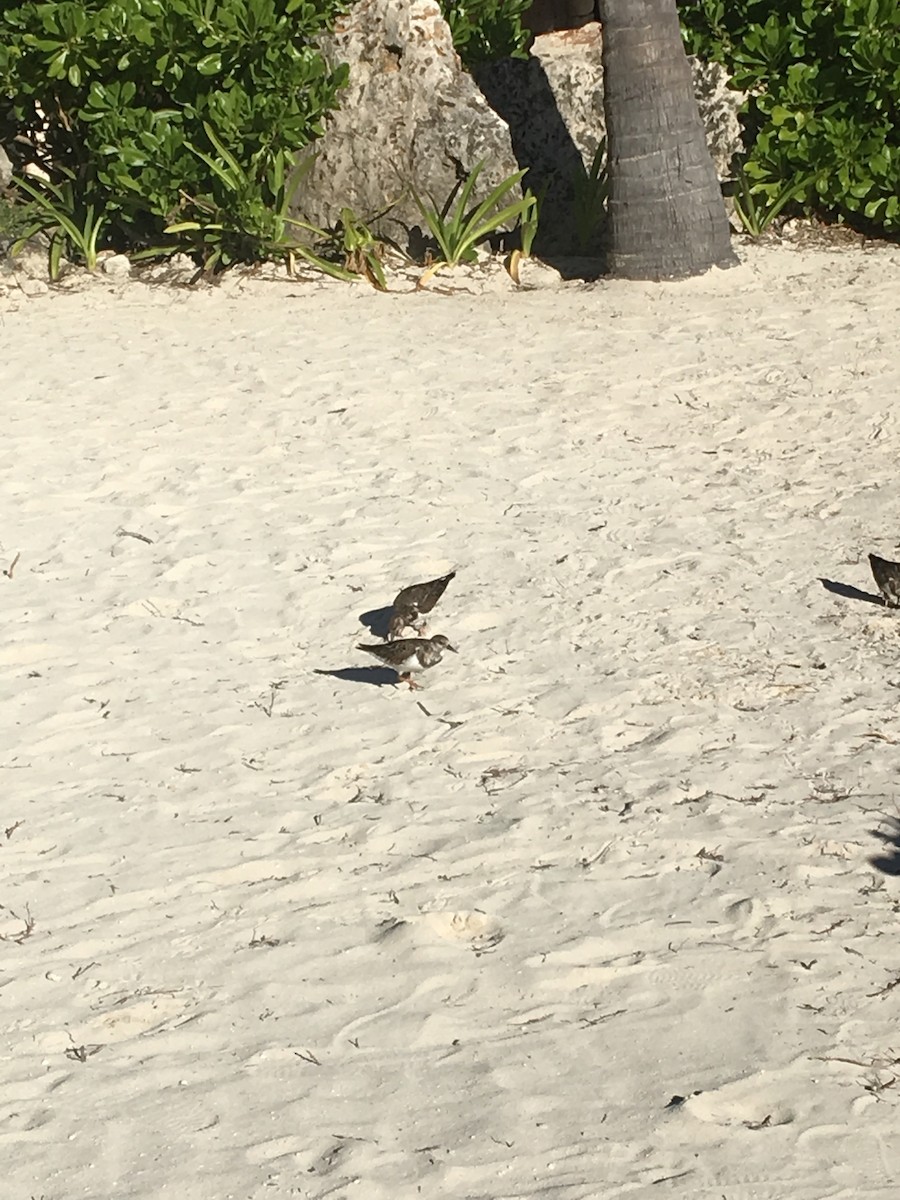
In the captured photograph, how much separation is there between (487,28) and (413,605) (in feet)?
22.5

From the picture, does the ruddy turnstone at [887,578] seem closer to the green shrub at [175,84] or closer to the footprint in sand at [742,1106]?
the footprint in sand at [742,1106]

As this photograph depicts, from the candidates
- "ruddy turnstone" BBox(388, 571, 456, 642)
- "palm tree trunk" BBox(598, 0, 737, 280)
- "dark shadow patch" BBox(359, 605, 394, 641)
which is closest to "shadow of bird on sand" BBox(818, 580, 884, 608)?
"ruddy turnstone" BBox(388, 571, 456, 642)

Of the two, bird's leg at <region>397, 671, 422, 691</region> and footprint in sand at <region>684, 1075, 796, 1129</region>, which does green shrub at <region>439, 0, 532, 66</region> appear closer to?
bird's leg at <region>397, 671, 422, 691</region>

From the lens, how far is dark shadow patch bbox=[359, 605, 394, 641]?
6262 millimetres

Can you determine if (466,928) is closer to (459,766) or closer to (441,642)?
(459,766)

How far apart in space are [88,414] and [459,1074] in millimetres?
5760

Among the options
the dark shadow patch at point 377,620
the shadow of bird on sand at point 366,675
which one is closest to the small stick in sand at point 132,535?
the dark shadow patch at point 377,620

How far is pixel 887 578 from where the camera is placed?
19.9ft

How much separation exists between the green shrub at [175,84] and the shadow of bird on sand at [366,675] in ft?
17.9

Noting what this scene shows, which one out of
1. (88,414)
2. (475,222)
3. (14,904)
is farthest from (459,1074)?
(475,222)

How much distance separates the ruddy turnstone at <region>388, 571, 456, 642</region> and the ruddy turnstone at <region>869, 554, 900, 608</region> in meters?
1.67

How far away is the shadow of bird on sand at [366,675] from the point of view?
19.5 feet

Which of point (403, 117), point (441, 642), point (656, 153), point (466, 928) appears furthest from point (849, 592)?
point (403, 117)

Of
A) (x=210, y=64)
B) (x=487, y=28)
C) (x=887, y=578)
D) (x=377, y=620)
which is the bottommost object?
(x=377, y=620)
